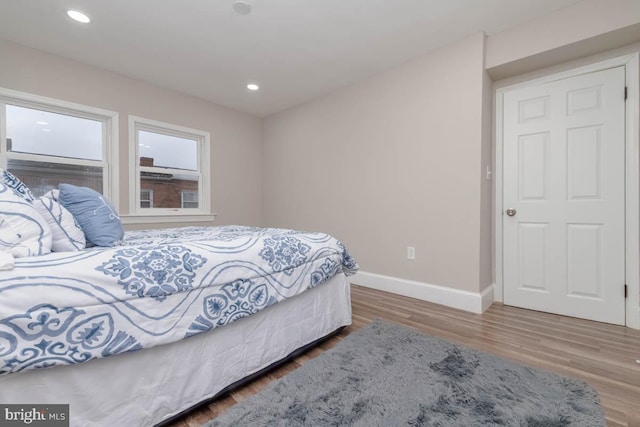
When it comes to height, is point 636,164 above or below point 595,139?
below

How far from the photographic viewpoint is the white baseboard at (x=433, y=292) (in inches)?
93.2

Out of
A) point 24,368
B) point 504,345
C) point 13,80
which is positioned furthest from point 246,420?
point 13,80

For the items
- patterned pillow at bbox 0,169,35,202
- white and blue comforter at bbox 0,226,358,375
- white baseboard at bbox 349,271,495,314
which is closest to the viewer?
white and blue comforter at bbox 0,226,358,375

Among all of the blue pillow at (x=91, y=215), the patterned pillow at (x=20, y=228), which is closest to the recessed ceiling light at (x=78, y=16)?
the blue pillow at (x=91, y=215)

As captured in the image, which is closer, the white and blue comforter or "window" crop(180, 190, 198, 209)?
the white and blue comforter

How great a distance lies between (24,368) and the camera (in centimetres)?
78

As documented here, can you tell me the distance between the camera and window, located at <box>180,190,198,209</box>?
3678 mm

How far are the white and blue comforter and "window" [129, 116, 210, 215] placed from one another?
2.58 meters

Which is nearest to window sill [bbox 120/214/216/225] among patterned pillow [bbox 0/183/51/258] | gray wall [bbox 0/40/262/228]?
gray wall [bbox 0/40/262/228]

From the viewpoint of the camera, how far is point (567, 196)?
7.48 feet

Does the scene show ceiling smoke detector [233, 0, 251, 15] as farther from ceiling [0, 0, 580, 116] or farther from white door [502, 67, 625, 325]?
white door [502, 67, 625, 325]

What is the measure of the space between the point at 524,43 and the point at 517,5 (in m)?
0.33

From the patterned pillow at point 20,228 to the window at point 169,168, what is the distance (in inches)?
94.7

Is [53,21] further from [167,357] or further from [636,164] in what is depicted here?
[636,164]
